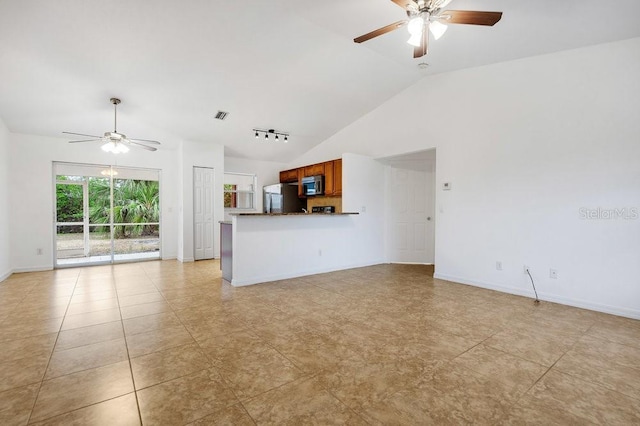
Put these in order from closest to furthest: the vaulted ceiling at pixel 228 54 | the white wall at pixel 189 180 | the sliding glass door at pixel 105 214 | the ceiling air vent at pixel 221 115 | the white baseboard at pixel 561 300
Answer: the vaulted ceiling at pixel 228 54 < the white baseboard at pixel 561 300 < the ceiling air vent at pixel 221 115 < the sliding glass door at pixel 105 214 < the white wall at pixel 189 180

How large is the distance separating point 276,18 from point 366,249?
430 centimetres

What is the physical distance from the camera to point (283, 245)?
15.9 ft

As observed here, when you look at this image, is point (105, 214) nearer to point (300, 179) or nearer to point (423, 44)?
point (300, 179)

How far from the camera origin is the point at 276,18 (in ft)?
10.9

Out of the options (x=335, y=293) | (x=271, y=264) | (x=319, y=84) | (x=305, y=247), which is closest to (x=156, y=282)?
(x=271, y=264)

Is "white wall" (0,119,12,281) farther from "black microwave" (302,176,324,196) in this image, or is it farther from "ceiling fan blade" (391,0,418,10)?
"ceiling fan blade" (391,0,418,10)

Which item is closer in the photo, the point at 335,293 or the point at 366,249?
the point at 335,293

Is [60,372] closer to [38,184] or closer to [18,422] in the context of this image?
[18,422]

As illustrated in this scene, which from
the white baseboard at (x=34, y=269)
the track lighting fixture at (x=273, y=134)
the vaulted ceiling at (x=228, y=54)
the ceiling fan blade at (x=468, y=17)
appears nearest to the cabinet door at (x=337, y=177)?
the vaulted ceiling at (x=228, y=54)

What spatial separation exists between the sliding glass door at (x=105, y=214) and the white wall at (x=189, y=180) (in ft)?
2.65

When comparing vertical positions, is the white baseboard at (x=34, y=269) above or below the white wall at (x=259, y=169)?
below

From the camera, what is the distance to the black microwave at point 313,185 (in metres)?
6.55

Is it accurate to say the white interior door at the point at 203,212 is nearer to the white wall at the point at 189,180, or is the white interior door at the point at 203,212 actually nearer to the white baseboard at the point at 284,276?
the white wall at the point at 189,180

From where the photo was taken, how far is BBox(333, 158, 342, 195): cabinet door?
607cm
